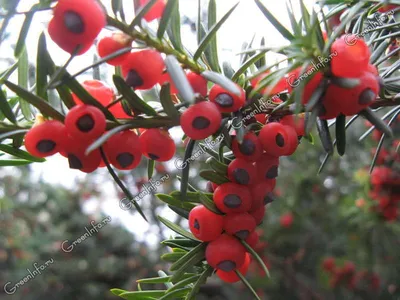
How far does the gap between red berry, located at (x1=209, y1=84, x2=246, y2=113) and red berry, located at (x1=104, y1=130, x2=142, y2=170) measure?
10 centimetres

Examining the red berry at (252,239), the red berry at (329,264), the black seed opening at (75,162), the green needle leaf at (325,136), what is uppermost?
the black seed opening at (75,162)

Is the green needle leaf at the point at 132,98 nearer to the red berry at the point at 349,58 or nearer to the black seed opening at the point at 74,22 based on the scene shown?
the black seed opening at the point at 74,22

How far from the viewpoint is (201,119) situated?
475mm

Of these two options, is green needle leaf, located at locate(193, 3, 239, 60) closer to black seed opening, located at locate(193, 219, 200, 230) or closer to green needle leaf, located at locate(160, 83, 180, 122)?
green needle leaf, located at locate(160, 83, 180, 122)

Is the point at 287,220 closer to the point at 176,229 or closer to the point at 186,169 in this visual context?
the point at 176,229

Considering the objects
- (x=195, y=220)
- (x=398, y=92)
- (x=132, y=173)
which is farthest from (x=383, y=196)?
(x=132, y=173)

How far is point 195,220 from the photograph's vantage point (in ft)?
1.84

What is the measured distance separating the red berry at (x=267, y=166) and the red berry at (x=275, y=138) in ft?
0.10

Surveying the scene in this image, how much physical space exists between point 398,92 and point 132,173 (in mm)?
2409

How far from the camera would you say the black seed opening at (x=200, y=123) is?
0.48m

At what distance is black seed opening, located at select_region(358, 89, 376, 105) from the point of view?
0.46 m

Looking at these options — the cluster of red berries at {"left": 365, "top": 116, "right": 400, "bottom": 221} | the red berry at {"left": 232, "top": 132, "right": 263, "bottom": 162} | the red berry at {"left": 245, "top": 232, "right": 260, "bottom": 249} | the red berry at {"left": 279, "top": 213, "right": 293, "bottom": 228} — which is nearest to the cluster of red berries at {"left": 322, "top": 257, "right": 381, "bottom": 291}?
the red berry at {"left": 279, "top": 213, "right": 293, "bottom": 228}

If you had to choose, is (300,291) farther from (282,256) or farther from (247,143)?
(247,143)

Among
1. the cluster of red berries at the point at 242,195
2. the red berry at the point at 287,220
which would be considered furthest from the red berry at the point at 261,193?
the red berry at the point at 287,220
